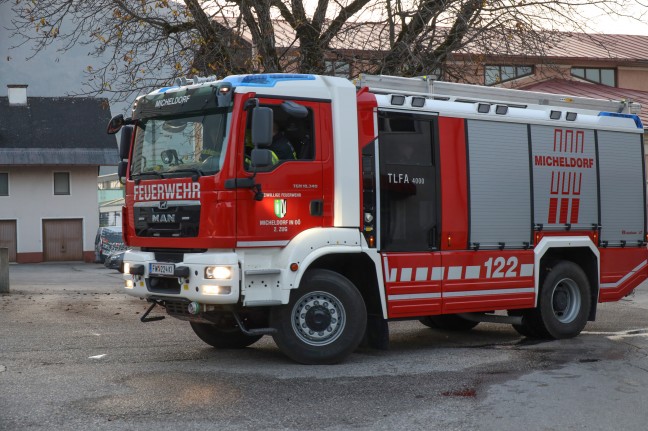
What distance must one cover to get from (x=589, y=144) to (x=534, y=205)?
1.32 meters

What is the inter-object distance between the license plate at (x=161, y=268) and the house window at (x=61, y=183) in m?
43.5

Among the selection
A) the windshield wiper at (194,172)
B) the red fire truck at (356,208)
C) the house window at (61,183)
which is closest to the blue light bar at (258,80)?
the red fire truck at (356,208)

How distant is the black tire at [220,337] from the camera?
11172mm

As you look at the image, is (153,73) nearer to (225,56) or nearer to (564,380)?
(225,56)

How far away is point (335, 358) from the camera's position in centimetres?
988

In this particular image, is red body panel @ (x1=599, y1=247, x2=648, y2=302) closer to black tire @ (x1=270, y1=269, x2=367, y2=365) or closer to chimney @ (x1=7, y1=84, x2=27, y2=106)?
black tire @ (x1=270, y1=269, x2=367, y2=365)

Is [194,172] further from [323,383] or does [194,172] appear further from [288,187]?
[323,383]

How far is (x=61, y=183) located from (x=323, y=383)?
1793 inches

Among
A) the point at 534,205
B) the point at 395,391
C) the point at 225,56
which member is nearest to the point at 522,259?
the point at 534,205

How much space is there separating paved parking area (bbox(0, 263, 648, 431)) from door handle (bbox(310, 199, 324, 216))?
1526 mm

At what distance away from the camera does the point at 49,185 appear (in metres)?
51.6

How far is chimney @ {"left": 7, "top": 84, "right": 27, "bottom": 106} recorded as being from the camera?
5390 cm

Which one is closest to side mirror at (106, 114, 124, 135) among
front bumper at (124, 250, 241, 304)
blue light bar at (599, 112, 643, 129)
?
front bumper at (124, 250, 241, 304)

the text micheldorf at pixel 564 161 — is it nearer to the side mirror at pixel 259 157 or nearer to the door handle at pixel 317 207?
the door handle at pixel 317 207
